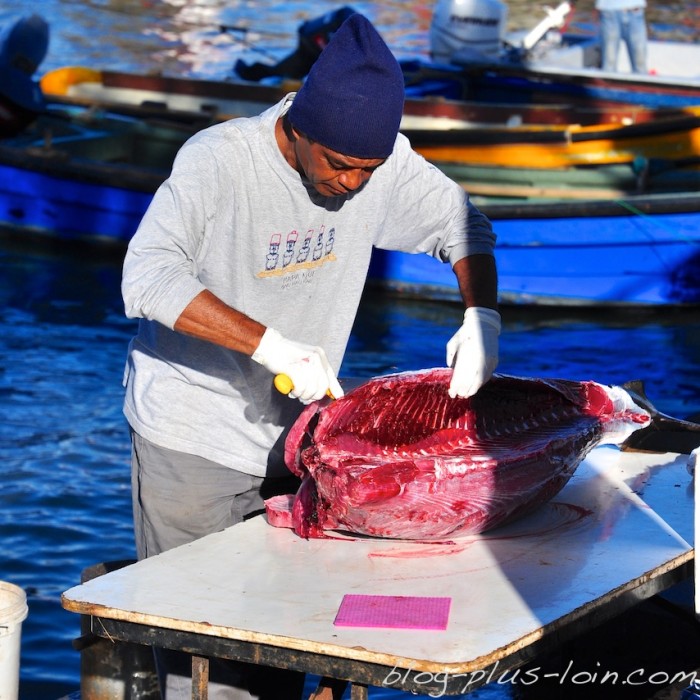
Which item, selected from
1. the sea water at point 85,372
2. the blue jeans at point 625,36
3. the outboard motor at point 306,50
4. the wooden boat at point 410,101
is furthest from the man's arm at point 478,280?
the blue jeans at point 625,36

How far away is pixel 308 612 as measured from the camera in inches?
99.3

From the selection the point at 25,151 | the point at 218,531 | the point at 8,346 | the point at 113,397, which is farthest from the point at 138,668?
the point at 25,151

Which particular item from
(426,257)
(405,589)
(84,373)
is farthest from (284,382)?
(426,257)

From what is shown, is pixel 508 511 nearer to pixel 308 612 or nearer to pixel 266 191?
pixel 308 612

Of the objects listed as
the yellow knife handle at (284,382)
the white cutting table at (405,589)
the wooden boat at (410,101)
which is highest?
the yellow knife handle at (284,382)

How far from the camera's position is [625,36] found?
43.4 feet

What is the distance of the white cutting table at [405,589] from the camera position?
2.36 m

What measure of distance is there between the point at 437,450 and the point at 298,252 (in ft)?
2.26

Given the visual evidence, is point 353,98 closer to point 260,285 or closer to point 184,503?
point 260,285

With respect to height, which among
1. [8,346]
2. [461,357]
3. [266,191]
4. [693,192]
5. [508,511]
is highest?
[266,191]

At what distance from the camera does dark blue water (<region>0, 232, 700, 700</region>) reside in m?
5.43

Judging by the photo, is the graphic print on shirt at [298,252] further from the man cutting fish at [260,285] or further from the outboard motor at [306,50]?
the outboard motor at [306,50]

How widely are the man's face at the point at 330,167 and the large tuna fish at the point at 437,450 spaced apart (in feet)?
1.91

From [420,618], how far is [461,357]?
→ 2.98ft
